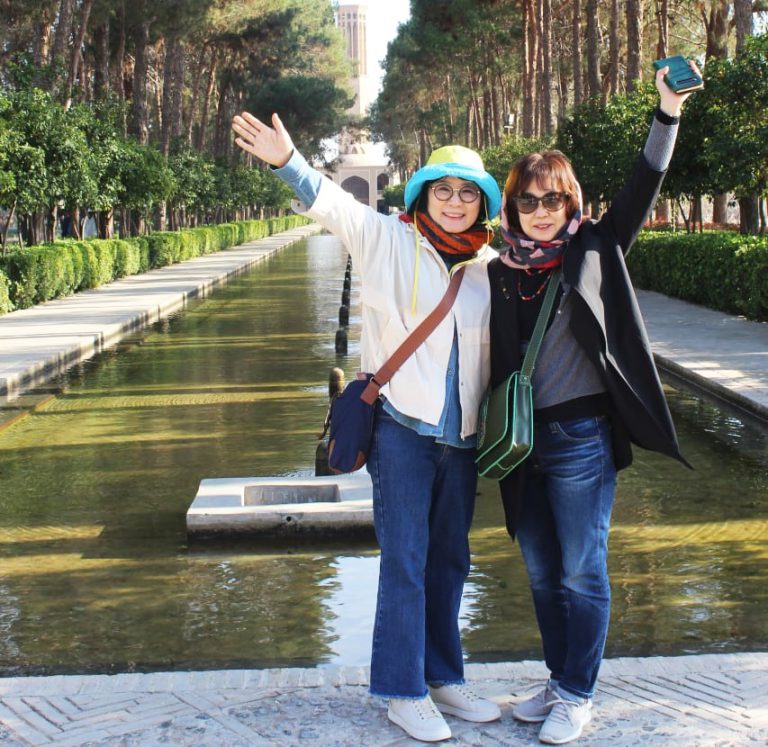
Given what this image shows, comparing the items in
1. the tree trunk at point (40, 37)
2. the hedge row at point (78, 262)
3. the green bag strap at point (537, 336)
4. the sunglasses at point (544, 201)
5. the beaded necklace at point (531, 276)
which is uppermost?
the tree trunk at point (40, 37)

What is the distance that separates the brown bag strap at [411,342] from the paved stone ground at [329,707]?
0.91 metres

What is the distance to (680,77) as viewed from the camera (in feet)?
11.0

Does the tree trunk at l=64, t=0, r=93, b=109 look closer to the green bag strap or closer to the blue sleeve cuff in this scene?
the blue sleeve cuff

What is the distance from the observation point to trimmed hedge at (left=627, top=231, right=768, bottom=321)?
14.8 m

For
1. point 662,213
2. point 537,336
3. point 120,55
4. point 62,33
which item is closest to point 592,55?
point 62,33

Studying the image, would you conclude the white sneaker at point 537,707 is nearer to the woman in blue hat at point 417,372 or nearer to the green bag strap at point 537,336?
the woman in blue hat at point 417,372

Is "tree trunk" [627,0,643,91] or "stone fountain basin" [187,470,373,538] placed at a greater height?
"tree trunk" [627,0,643,91]

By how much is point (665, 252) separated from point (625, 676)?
16213 millimetres

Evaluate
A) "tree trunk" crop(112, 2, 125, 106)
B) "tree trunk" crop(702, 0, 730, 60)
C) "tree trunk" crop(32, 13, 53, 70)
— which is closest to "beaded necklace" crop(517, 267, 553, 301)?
"tree trunk" crop(32, 13, 53, 70)

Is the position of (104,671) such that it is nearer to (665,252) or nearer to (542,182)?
(542,182)

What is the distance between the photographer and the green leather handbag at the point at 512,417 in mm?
3285

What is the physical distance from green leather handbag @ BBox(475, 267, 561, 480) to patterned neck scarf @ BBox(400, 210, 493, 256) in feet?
0.76

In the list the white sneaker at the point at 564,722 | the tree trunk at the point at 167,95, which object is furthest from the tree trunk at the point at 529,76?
the white sneaker at the point at 564,722

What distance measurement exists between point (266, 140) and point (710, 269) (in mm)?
14135
